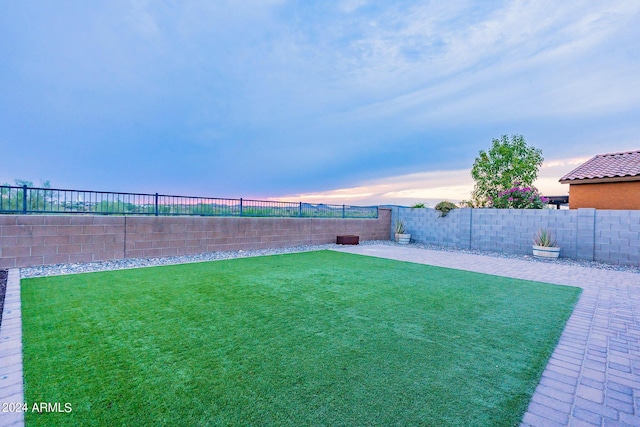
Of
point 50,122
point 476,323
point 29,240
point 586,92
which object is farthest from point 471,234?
point 50,122

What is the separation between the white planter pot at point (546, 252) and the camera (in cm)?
835

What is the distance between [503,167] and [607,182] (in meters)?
4.69

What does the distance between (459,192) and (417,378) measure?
1444cm

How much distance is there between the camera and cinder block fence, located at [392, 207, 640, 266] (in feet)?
25.3

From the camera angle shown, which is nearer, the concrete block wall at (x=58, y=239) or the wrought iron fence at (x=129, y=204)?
the concrete block wall at (x=58, y=239)

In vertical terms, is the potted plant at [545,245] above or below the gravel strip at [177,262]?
above

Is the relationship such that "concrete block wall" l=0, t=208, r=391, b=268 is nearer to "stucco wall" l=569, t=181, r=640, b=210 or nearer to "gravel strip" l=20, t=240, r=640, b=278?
"gravel strip" l=20, t=240, r=640, b=278

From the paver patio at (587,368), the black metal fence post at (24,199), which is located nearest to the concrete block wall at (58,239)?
the black metal fence post at (24,199)

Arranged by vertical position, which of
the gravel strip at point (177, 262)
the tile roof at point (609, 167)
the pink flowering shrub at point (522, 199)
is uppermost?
the tile roof at point (609, 167)

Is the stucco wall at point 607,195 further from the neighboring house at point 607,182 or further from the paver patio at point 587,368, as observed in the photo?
the paver patio at point 587,368

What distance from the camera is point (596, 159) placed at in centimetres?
1157

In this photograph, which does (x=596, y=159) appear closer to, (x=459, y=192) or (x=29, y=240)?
(x=459, y=192)

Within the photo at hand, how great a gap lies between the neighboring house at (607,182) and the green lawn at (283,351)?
788 cm

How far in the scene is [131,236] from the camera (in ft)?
22.9
